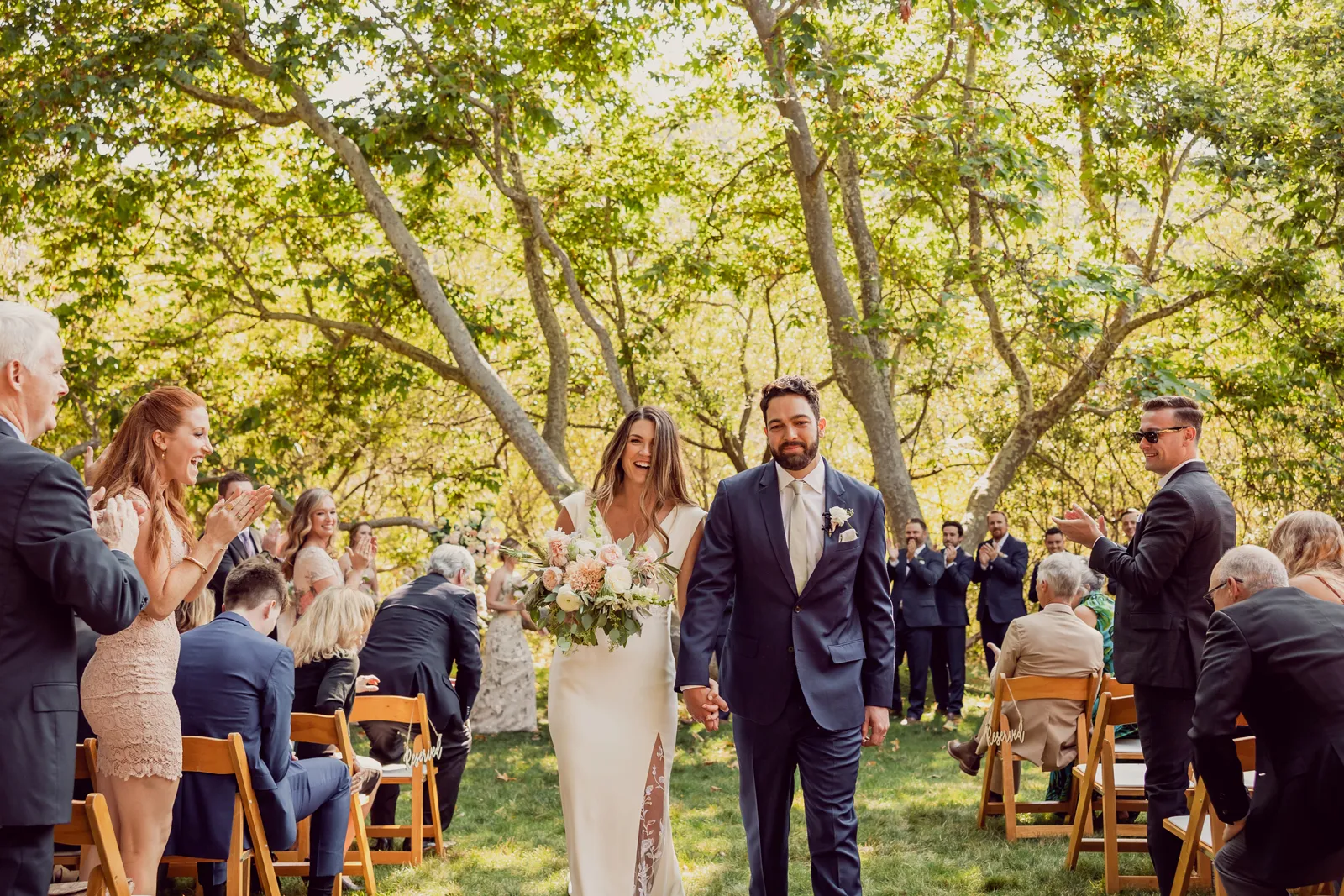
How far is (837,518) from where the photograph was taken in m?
4.47

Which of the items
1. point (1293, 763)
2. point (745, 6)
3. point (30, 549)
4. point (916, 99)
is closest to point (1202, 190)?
point (916, 99)

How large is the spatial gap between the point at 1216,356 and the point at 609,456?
13548 millimetres

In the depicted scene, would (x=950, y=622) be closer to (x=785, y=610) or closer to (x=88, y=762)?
(x=785, y=610)

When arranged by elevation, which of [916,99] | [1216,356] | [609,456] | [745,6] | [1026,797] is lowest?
[1026,797]

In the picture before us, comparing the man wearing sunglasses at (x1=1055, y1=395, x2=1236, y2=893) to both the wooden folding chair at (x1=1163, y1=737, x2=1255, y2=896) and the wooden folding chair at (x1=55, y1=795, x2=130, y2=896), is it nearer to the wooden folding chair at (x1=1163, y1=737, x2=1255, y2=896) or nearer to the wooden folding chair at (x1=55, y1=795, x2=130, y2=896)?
the wooden folding chair at (x1=1163, y1=737, x2=1255, y2=896)

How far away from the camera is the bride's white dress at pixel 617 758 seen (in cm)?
492

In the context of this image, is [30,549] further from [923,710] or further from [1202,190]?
[1202,190]

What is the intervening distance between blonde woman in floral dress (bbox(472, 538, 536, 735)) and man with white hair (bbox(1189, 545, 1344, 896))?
315 inches

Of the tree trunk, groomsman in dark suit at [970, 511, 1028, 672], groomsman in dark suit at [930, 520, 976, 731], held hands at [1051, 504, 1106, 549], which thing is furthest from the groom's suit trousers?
the tree trunk

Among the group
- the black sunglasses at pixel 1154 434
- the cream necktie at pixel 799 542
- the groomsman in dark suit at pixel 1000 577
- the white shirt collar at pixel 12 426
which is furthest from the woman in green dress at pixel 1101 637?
the white shirt collar at pixel 12 426

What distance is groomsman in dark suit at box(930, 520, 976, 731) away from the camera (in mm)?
11953

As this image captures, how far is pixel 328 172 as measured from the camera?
13.0m

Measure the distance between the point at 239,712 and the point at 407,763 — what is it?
202 cm

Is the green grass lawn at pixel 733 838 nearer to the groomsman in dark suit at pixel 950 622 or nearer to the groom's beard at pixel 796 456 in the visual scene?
the groom's beard at pixel 796 456
